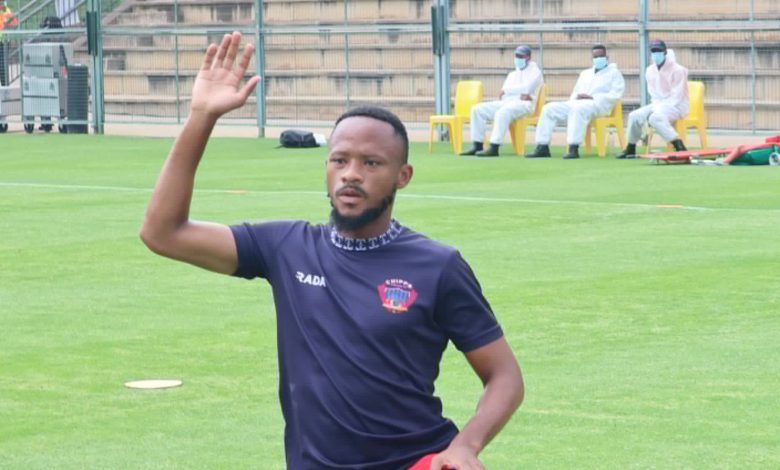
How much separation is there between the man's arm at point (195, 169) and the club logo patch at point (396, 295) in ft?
1.53

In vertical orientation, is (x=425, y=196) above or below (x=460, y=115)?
below

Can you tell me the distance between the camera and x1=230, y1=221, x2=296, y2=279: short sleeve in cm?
488

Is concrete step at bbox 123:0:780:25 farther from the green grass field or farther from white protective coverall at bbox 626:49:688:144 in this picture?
the green grass field

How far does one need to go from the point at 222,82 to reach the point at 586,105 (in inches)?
952

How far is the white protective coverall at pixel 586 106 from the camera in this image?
28.5m

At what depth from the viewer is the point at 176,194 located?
4.75 metres

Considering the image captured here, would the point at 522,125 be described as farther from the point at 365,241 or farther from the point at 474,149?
the point at 365,241

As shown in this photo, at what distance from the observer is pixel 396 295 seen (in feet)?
15.2

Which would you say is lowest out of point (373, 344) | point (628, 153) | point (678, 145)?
point (628, 153)

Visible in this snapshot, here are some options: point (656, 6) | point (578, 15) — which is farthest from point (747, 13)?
point (578, 15)

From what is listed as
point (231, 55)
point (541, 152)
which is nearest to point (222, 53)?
point (231, 55)

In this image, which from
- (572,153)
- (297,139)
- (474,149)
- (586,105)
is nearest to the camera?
(572,153)

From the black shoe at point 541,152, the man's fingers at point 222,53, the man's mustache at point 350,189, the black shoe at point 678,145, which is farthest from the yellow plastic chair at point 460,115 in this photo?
the man's mustache at point 350,189

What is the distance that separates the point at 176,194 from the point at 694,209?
1491 cm
